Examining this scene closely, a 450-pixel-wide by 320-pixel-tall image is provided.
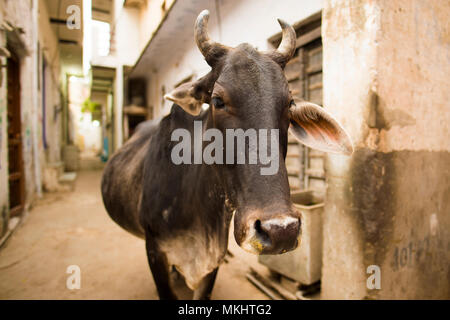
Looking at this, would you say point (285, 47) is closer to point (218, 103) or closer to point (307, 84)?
point (218, 103)

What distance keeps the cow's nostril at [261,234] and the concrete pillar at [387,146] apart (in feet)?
5.21

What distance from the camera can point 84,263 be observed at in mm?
3879

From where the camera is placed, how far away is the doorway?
7.39ft

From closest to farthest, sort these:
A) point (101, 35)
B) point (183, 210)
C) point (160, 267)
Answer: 1. point (101, 35)
2. point (183, 210)
3. point (160, 267)

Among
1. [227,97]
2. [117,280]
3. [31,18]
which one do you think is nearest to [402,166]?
[227,97]

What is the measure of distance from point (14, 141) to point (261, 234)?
8.01 feet

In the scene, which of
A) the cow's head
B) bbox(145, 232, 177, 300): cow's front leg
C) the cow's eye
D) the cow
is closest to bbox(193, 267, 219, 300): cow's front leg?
the cow

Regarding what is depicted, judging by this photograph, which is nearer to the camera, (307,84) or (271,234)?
(271,234)

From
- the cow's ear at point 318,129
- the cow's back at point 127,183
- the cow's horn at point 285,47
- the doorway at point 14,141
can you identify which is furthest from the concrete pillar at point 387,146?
the doorway at point 14,141

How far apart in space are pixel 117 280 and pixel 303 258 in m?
2.34

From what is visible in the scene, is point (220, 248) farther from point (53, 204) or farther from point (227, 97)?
point (53, 204)

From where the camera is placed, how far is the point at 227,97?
1.38 m

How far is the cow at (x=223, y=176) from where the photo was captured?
121cm

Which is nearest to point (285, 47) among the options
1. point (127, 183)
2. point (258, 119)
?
point (258, 119)
